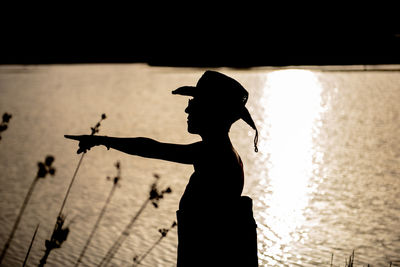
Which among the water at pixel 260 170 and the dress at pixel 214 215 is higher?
the water at pixel 260 170

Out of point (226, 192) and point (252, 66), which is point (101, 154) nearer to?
point (226, 192)

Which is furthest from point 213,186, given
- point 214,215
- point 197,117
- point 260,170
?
point 260,170

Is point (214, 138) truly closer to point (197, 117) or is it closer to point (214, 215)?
point (197, 117)

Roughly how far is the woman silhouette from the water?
2.88 m

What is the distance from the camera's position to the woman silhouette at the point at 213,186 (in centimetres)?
216

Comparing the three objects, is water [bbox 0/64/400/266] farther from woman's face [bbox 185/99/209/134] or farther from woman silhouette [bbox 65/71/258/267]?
woman's face [bbox 185/99/209/134]

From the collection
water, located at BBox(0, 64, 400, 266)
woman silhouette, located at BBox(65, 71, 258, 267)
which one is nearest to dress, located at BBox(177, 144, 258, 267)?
woman silhouette, located at BBox(65, 71, 258, 267)

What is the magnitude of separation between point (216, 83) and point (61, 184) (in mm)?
5585

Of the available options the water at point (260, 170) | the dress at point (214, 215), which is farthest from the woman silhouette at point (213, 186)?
the water at point (260, 170)

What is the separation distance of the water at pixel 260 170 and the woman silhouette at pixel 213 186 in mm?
2880

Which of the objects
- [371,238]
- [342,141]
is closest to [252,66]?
[342,141]

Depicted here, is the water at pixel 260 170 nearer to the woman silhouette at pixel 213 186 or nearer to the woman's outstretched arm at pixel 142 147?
the woman silhouette at pixel 213 186

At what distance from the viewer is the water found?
5500 mm

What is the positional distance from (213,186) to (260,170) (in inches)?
241
